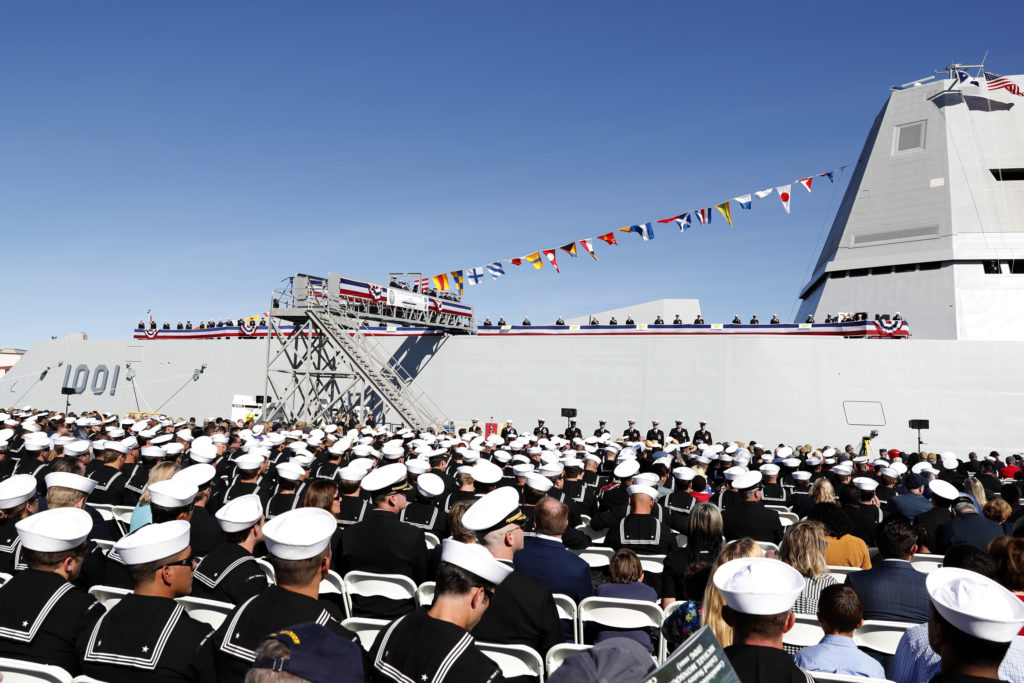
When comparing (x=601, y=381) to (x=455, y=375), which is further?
(x=455, y=375)

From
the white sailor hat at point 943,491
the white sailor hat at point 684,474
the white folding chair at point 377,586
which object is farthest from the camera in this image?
the white sailor hat at point 684,474

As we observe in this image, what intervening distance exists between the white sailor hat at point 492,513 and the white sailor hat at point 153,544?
152 cm

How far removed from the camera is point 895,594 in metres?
4.67

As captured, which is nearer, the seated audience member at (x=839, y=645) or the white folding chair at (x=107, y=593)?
the seated audience member at (x=839, y=645)

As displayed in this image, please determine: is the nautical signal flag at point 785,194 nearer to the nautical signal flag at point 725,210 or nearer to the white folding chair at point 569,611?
the nautical signal flag at point 725,210

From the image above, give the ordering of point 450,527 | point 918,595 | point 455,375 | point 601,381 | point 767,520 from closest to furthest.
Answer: point 918,595, point 450,527, point 767,520, point 601,381, point 455,375

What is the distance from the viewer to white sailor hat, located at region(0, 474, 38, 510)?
518 cm

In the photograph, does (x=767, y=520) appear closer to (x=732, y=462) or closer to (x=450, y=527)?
(x=450, y=527)

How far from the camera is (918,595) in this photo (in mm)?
4641

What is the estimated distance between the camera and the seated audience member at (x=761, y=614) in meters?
2.48

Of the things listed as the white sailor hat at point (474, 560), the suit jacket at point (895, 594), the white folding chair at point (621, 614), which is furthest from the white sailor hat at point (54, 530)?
the suit jacket at point (895, 594)

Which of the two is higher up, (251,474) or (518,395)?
(251,474)

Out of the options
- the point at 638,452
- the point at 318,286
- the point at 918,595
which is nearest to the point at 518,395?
the point at 318,286

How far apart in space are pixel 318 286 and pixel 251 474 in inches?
848
